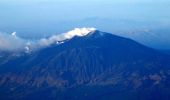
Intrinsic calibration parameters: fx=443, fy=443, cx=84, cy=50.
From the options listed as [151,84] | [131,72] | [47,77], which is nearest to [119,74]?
[131,72]

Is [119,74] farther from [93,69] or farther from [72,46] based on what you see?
[72,46]

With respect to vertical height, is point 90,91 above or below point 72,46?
below

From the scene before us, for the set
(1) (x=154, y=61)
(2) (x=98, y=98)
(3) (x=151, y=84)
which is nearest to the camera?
(2) (x=98, y=98)

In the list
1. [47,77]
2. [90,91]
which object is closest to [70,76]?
[47,77]

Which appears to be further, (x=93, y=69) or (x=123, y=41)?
(x=123, y=41)

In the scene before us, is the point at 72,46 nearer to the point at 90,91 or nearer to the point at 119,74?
the point at 119,74

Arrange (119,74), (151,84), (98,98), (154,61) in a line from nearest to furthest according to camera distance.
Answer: (98,98) → (151,84) → (119,74) → (154,61)

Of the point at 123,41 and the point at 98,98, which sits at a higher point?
the point at 123,41
